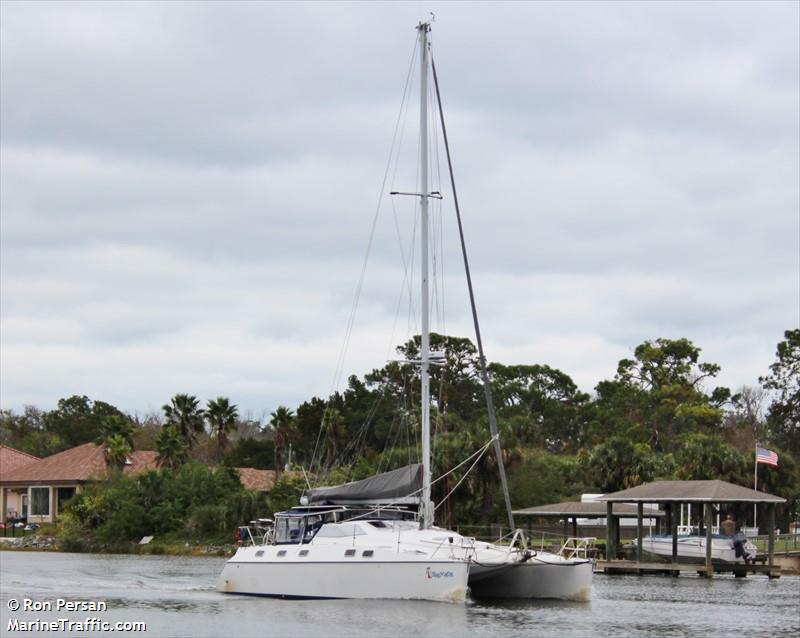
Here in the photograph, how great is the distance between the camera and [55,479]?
89.1m

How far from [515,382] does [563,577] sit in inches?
3165

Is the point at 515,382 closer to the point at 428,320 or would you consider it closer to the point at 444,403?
the point at 444,403

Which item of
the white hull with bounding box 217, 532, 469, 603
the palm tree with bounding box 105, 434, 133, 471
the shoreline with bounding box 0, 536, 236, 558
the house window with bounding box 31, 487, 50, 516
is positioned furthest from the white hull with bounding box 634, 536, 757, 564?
the house window with bounding box 31, 487, 50, 516

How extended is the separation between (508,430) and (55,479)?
34.2m

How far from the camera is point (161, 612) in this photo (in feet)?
112

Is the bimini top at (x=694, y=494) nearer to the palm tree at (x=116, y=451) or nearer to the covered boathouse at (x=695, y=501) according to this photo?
the covered boathouse at (x=695, y=501)

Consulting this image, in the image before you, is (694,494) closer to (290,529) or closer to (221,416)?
(290,529)

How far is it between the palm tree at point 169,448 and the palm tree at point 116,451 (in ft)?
9.64

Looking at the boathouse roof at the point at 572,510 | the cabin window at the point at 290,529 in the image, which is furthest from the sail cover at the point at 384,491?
the boathouse roof at the point at 572,510

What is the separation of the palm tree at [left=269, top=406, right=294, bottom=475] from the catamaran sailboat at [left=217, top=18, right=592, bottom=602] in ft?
160

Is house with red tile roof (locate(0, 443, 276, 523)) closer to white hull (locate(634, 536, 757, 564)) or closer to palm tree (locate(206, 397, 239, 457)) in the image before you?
palm tree (locate(206, 397, 239, 457))

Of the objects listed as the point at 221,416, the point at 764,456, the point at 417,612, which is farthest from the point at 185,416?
the point at 417,612

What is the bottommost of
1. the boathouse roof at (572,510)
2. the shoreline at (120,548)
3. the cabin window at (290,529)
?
the shoreline at (120,548)

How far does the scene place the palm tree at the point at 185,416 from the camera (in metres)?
88.7
